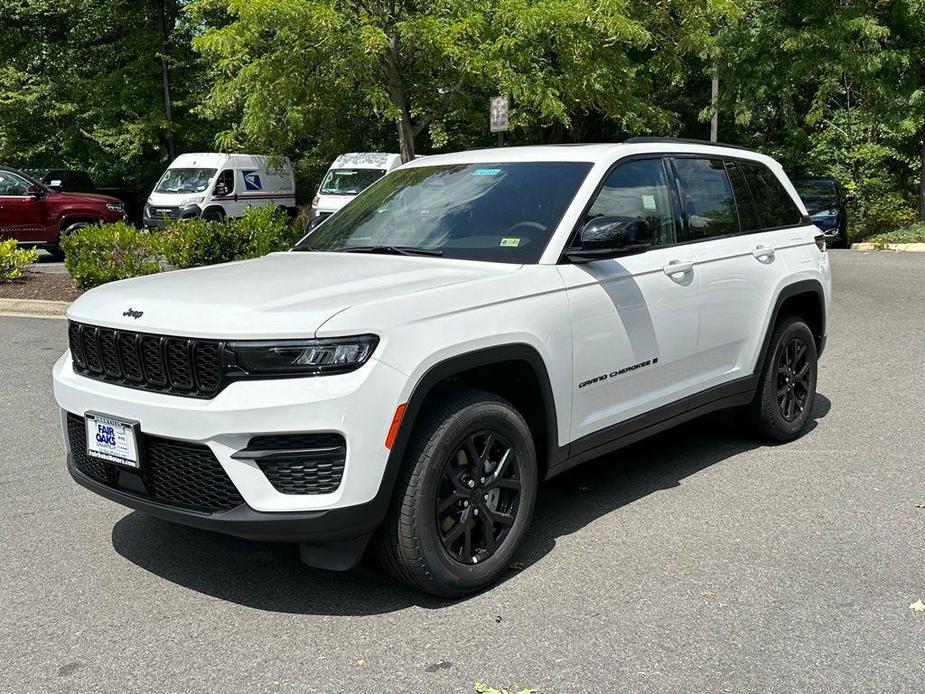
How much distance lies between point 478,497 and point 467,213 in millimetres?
1480

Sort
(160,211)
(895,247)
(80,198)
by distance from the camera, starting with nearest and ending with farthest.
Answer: (80,198) → (895,247) → (160,211)

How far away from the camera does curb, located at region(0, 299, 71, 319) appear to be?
11617 millimetres

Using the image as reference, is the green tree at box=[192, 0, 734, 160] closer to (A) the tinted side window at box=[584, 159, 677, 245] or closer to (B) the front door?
(A) the tinted side window at box=[584, 159, 677, 245]

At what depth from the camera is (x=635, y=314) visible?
14.9 feet

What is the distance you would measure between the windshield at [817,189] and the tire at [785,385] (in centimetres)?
1590

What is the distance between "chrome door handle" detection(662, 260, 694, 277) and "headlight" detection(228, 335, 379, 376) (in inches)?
80.5

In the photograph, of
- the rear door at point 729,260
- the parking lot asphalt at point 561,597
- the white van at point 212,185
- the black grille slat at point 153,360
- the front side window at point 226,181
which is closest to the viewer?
the parking lot asphalt at point 561,597

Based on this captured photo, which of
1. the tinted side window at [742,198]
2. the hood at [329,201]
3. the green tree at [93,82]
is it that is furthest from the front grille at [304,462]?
the green tree at [93,82]

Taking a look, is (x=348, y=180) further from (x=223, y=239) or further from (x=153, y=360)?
(x=153, y=360)

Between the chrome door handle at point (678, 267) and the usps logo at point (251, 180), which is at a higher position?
the chrome door handle at point (678, 267)

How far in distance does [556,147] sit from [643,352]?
1218 mm

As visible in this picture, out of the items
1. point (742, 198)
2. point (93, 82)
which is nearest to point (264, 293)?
point (742, 198)

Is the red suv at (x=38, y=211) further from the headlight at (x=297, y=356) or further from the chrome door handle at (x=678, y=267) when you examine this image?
the headlight at (x=297, y=356)

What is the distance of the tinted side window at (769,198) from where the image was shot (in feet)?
19.1
